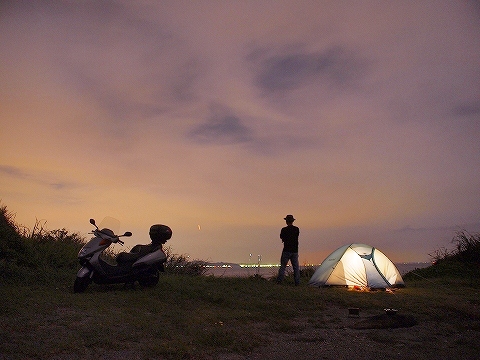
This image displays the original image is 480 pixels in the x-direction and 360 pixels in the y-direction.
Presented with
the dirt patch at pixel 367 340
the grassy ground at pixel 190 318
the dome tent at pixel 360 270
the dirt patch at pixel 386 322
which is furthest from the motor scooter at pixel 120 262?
the dome tent at pixel 360 270

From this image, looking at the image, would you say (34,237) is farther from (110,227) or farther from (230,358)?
(230,358)

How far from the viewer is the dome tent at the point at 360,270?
14273mm

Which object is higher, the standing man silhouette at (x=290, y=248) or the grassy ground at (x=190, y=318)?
the standing man silhouette at (x=290, y=248)

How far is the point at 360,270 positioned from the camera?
47.4 ft

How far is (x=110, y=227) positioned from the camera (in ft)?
35.2

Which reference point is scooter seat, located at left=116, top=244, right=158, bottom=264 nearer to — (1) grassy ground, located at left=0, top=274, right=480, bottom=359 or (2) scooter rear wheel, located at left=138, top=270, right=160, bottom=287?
(2) scooter rear wheel, located at left=138, top=270, right=160, bottom=287

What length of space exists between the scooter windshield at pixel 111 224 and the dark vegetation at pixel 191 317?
139 centimetres

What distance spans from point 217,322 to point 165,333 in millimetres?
1194

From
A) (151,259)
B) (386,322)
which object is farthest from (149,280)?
(386,322)

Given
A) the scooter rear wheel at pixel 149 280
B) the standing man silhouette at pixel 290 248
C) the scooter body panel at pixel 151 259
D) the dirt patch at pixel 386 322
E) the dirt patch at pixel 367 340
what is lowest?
the dirt patch at pixel 367 340

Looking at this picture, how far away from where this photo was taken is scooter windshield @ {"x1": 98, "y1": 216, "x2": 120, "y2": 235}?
10.7 meters

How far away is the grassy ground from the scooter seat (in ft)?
2.29

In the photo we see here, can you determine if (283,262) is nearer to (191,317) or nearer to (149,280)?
(149,280)

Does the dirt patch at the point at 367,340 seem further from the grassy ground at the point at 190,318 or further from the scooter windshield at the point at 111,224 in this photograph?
the scooter windshield at the point at 111,224
